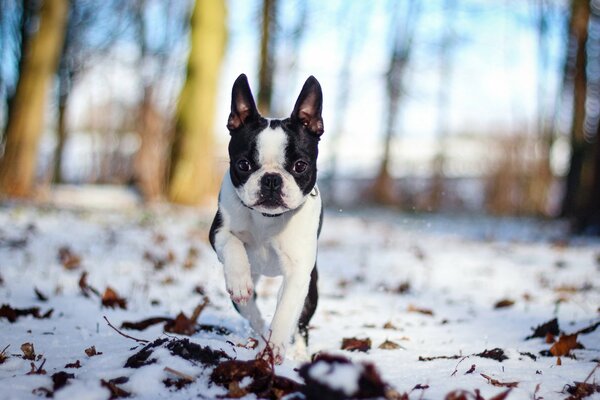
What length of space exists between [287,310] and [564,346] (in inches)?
61.4

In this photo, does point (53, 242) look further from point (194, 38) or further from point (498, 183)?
point (498, 183)

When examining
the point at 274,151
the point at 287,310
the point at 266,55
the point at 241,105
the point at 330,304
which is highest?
the point at 266,55

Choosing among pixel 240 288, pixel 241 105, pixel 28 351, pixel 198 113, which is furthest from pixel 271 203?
pixel 198 113

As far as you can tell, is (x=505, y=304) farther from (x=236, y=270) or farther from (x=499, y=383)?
(x=236, y=270)

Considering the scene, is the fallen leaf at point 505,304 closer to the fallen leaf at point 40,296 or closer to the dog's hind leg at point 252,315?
the dog's hind leg at point 252,315

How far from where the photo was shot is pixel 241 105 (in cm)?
310

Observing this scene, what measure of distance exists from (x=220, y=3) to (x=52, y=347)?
11.6m

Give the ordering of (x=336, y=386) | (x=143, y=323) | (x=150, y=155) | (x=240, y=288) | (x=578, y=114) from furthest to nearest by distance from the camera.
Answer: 1. (x=578, y=114)
2. (x=150, y=155)
3. (x=143, y=323)
4. (x=240, y=288)
5. (x=336, y=386)

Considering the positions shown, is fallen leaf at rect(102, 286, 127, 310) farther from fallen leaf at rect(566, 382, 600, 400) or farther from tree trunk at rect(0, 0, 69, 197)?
tree trunk at rect(0, 0, 69, 197)

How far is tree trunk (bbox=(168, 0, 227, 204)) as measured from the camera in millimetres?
12266

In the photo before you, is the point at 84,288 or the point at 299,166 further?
the point at 84,288

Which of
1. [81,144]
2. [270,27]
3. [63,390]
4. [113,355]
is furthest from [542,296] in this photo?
[81,144]

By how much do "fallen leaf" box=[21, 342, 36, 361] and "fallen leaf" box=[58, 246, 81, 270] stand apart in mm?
2744

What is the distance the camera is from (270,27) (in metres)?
17.9
